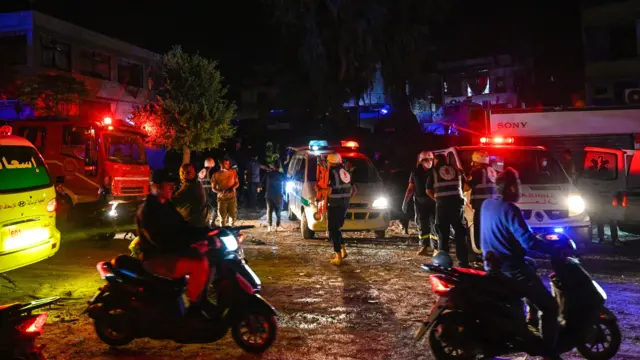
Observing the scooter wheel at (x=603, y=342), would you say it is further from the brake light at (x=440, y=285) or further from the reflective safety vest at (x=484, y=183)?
the reflective safety vest at (x=484, y=183)

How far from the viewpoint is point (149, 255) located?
5453 millimetres

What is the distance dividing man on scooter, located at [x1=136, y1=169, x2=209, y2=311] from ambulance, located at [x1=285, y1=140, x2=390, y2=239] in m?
6.38

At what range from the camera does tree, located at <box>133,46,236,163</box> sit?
2489 centimetres

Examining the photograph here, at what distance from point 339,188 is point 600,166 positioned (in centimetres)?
642

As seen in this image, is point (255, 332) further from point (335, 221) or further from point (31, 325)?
point (335, 221)

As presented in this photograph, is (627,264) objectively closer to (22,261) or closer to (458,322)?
(458,322)

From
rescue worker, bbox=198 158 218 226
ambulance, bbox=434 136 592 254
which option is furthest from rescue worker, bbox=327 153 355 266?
rescue worker, bbox=198 158 218 226

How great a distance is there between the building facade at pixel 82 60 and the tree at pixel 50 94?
18.1 inches

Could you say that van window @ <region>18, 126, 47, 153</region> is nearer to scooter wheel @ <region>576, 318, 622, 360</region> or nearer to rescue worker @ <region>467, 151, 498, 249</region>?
rescue worker @ <region>467, 151, 498, 249</region>

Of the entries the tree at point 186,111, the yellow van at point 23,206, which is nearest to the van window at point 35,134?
the yellow van at point 23,206

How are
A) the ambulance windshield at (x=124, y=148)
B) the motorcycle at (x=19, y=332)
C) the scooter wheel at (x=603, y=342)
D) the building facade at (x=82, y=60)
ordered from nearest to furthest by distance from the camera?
the motorcycle at (x=19, y=332), the scooter wheel at (x=603, y=342), the ambulance windshield at (x=124, y=148), the building facade at (x=82, y=60)

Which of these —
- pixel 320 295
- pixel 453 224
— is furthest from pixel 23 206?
pixel 453 224

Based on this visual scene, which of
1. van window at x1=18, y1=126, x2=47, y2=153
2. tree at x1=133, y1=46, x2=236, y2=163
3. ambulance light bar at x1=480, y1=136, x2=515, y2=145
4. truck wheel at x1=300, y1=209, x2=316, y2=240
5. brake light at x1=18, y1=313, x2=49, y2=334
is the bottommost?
truck wheel at x1=300, y1=209, x2=316, y2=240

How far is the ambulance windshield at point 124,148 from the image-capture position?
14109 mm
